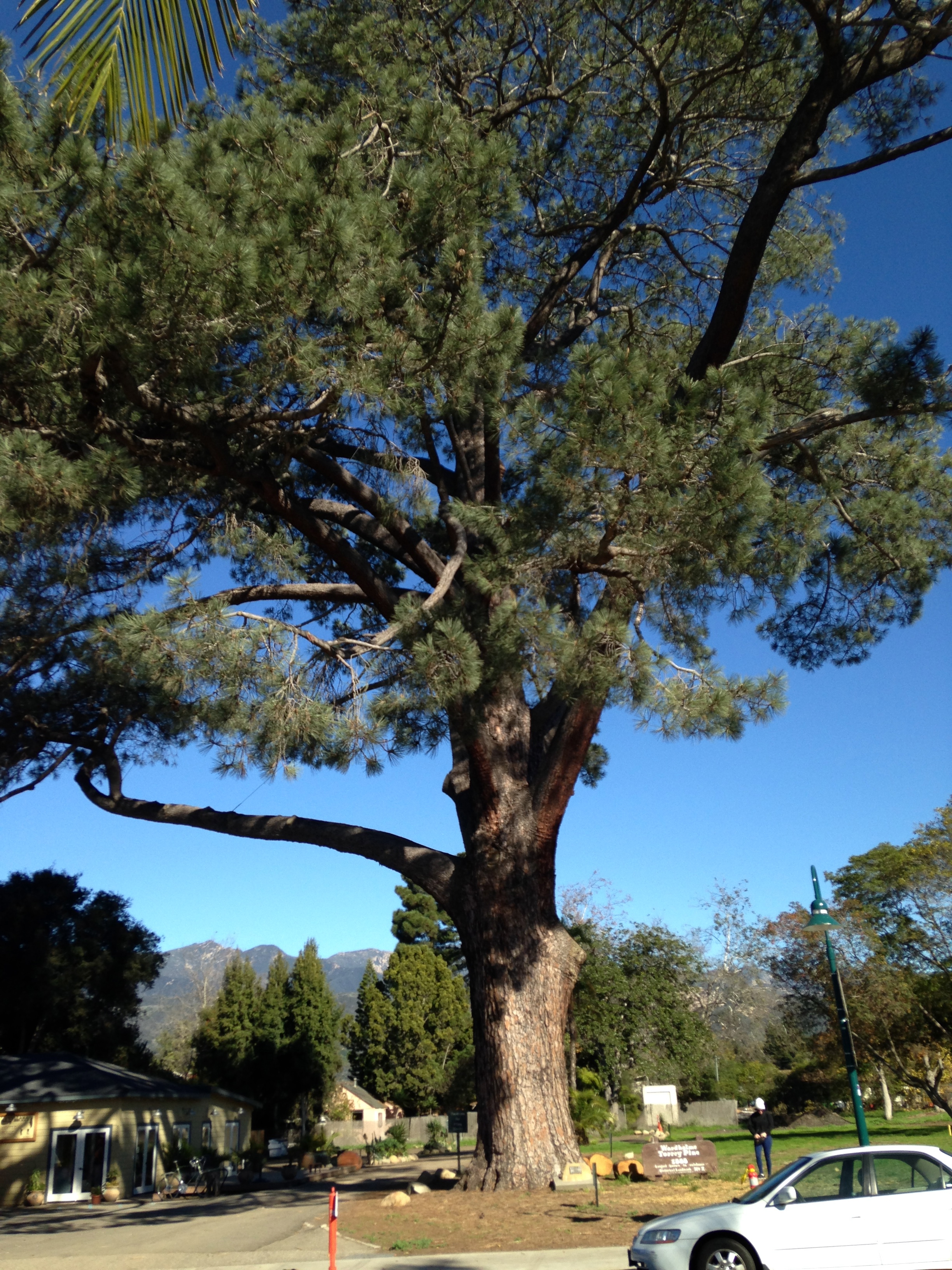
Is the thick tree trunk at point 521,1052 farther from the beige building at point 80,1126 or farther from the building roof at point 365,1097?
the building roof at point 365,1097

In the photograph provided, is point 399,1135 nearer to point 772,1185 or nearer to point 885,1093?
point 885,1093

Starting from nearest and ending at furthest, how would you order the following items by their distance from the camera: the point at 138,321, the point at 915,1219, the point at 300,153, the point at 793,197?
1. the point at 915,1219
2. the point at 138,321
3. the point at 300,153
4. the point at 793,197

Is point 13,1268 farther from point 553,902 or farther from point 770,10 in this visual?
point 770,10

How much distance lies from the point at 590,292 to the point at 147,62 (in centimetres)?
1097

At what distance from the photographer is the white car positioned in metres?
6.16

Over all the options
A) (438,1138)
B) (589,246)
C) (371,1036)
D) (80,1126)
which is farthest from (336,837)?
(371,1036)

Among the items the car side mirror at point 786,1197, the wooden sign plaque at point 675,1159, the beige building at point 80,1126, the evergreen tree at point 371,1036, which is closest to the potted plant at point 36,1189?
the beige building at point 80,1126

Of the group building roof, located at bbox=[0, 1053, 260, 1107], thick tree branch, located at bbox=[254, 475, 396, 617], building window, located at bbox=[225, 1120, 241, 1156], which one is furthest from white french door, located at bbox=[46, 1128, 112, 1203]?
thick tree branch, located at bbox=[254, 475, 396, 617]

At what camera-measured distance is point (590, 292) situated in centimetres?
1341

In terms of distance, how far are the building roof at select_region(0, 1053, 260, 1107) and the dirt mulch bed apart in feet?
37.4

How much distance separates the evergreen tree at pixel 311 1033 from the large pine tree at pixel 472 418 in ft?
80.8

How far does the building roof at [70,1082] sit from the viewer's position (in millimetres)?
19531

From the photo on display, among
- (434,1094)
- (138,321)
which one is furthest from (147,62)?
(434,1094)

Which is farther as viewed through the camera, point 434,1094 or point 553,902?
point 434,1094
